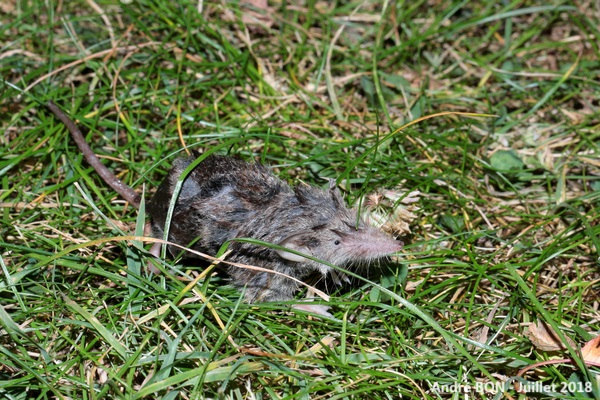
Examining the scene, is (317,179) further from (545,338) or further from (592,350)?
(592,350)

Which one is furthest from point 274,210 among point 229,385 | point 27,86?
point 27,86

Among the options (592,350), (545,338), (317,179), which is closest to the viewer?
(592,350)

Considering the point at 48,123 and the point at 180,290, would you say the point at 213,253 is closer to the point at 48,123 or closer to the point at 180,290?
the point at 180,290

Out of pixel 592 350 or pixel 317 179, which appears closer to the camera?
pixel 592 350

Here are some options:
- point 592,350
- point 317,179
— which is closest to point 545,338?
point 592,350

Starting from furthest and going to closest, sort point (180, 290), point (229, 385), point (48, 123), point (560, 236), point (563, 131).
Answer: point (563, 131) < point (48, 123) < point (560, 236) < point (180, 290) < point (229, 385)

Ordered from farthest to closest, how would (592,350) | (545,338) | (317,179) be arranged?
(317,179) → (545,338) → (592,350)
